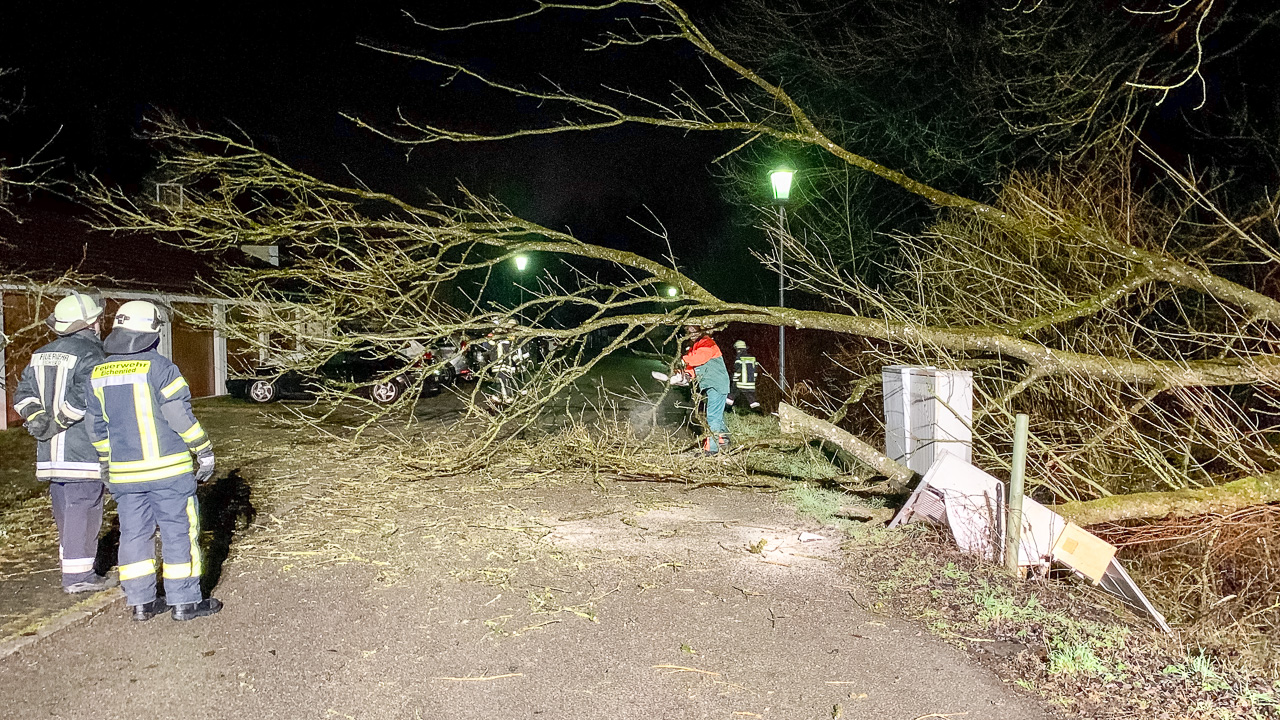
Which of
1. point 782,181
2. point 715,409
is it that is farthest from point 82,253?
A: point 782,181

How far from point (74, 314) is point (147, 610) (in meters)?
1.81

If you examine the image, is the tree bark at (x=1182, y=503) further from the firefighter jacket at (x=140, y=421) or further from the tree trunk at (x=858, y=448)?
the firefighter jacket at (x=140, y=421)

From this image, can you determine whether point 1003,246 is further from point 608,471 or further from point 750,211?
point 750,211

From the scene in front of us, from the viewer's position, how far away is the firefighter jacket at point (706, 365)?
30.7 feet

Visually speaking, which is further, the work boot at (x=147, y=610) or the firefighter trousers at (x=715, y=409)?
the firefighter trousers at (x=715, y=409)

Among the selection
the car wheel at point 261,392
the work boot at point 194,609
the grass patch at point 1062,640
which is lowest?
the grass patch at point 1062,640

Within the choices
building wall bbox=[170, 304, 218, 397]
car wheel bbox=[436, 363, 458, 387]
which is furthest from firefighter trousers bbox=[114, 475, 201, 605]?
car wheel bbox=[436, 363, 458, 387]

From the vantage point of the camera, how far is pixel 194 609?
14.3ft

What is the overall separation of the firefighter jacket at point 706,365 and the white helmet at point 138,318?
5.84 meters

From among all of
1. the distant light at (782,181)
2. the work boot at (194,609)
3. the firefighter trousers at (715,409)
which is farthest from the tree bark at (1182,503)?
the distant light at (782,181)

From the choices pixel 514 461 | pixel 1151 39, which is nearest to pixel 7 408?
pixel 514 461

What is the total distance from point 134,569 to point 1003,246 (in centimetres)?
771

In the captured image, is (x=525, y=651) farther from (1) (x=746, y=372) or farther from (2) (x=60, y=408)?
(1) (x=746, y=372)

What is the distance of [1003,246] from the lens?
820cm
